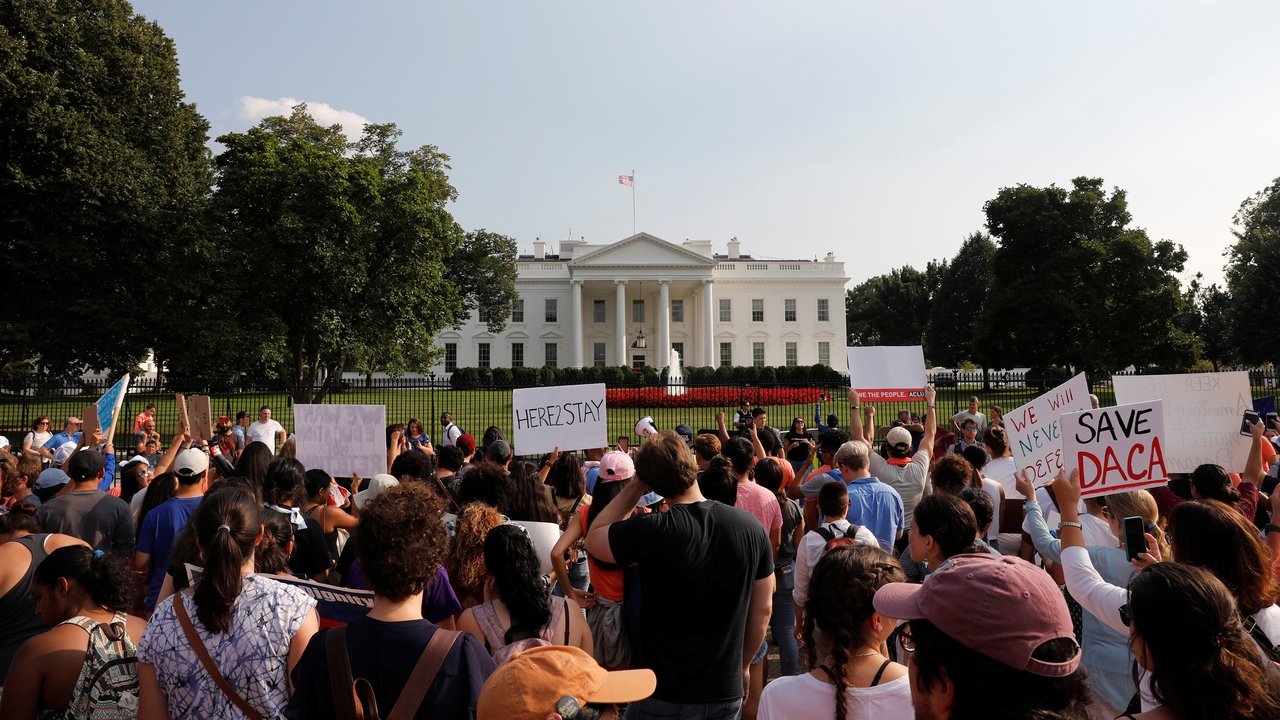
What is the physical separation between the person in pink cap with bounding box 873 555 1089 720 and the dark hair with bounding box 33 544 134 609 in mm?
2863

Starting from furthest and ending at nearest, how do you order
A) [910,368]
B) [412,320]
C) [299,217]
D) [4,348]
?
[412,320], [299,217], [4,348], [910,368]

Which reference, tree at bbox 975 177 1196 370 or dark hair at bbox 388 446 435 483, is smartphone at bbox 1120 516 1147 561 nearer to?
dark hair at bbox 388 446 435 483

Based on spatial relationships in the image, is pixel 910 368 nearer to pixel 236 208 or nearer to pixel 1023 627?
pixel 1023 627

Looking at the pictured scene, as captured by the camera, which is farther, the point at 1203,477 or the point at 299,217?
the point at 299,217

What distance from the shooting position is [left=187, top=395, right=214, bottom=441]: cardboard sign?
1104 cm

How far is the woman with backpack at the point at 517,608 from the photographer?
9.06ft

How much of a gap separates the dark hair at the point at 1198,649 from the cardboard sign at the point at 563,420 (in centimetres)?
623

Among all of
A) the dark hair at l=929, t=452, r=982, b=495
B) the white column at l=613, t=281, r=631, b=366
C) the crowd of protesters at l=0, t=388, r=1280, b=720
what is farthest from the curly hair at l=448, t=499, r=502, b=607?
the white column at l=613, t=281, r=631, b=366

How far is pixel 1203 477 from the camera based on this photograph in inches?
174

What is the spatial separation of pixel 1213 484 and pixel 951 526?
2.24 metres

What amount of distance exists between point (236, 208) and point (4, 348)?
7203 millimetres

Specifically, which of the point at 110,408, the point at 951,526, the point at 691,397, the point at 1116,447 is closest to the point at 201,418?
the point at 110,408

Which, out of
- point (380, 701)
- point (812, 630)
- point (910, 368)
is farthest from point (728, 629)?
point (910, 368)

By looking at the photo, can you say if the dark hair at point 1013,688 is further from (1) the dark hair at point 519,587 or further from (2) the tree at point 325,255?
(2) the tree at point 325,255
